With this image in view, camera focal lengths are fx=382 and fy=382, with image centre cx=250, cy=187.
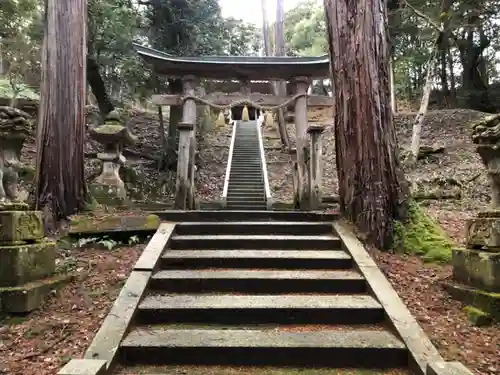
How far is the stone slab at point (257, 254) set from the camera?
13.3 feet

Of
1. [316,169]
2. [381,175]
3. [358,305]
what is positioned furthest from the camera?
[316,169]

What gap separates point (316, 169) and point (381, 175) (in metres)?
2.03

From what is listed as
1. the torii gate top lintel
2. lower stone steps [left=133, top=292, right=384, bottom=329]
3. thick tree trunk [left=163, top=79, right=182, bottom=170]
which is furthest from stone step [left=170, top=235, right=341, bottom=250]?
thick tree trunk [left=163, top=79, right=182, bottom=170]

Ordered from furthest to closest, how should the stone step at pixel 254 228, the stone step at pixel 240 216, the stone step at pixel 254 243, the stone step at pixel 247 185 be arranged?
1. the stone step at pixel 247 185
2. the stone step at pixel 240 216
3. the stone step at pixel 254 228
4. the stone step at pixel 254 243

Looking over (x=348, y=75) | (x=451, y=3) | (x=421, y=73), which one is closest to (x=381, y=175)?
(x=348, y=75)

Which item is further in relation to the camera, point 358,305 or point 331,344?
point 358,305

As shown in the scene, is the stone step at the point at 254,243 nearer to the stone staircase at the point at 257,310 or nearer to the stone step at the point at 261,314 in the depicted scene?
the stone staircase at the point at 257,310

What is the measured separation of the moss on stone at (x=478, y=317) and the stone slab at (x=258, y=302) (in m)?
0.71

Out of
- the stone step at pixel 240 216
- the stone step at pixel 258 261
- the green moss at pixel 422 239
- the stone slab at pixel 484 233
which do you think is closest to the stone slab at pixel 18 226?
the stone step at pixel 258 261

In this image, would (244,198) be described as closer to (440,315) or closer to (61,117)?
(61,117)

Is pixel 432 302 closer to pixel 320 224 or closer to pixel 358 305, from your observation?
pixel 358 305

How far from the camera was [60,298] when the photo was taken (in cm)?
339

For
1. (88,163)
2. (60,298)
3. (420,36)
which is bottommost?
(60,298)

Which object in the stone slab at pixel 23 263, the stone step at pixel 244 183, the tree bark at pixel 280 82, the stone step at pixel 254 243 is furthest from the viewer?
the tree bark at pixel 280 82
